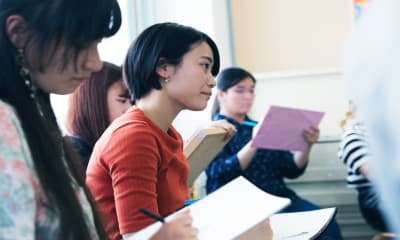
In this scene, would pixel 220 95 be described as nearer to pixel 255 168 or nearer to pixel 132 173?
pixel 255 168

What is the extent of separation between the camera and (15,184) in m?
0.56

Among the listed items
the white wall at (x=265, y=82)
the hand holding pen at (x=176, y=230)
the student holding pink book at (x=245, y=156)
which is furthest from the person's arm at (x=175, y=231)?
the white wall at (x=265, y=82)

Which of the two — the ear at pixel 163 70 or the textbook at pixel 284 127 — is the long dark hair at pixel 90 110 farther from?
the textbook at pixel 284 127

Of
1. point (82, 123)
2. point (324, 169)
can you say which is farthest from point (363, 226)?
point (82, 123)

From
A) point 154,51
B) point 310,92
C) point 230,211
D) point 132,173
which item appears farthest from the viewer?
point 310,92

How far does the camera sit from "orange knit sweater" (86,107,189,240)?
0.96 metres

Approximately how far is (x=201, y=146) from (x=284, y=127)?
1.90ft

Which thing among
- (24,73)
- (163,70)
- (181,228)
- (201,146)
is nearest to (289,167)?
(201,146)

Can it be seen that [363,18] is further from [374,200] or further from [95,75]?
[374,200]

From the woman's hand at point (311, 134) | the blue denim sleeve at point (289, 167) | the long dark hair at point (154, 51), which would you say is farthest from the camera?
the blue denim sleeve at point (289, 167)

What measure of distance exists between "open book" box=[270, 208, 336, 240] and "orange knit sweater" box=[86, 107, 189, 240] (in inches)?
9.0

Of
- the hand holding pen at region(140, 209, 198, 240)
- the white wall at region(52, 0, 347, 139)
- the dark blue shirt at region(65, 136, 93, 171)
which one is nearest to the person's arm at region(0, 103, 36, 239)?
the hand holding pen at region(140, 209, 198, 240)

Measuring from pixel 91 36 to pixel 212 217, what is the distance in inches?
13.0

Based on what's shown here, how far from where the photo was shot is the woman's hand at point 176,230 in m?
0.67
